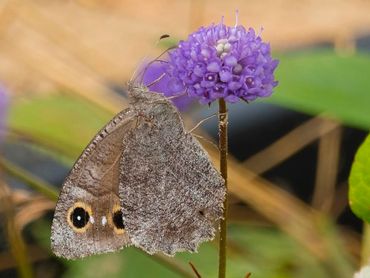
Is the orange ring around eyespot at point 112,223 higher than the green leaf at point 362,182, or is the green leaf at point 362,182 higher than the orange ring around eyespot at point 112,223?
the green leaf at point 362,182

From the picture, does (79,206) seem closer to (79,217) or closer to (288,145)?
(79,217)

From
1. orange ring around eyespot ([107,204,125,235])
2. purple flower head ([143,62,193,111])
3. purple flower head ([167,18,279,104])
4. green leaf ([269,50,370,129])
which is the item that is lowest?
orange ring around eyespot ([107,204,125,235])

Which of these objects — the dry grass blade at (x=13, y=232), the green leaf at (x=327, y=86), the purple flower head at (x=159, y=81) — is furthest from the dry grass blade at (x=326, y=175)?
the dry grass blade at (x=13, y=232)

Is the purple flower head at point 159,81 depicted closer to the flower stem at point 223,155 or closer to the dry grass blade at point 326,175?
the flower stem at point 223,155

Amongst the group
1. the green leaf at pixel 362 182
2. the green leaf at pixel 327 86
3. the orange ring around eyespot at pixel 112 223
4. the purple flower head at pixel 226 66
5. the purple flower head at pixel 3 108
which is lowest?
the orange ring around eyespot at pixel 112 223

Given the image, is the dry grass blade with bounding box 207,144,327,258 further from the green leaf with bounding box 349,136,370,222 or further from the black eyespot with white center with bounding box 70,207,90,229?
the black eyespot with white center with bounding box 70,207,90,229

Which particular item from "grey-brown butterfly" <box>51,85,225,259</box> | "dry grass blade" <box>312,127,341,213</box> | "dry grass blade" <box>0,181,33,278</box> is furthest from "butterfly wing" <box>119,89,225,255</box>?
"dry grass blade" <box>312,127,341,213</box>
